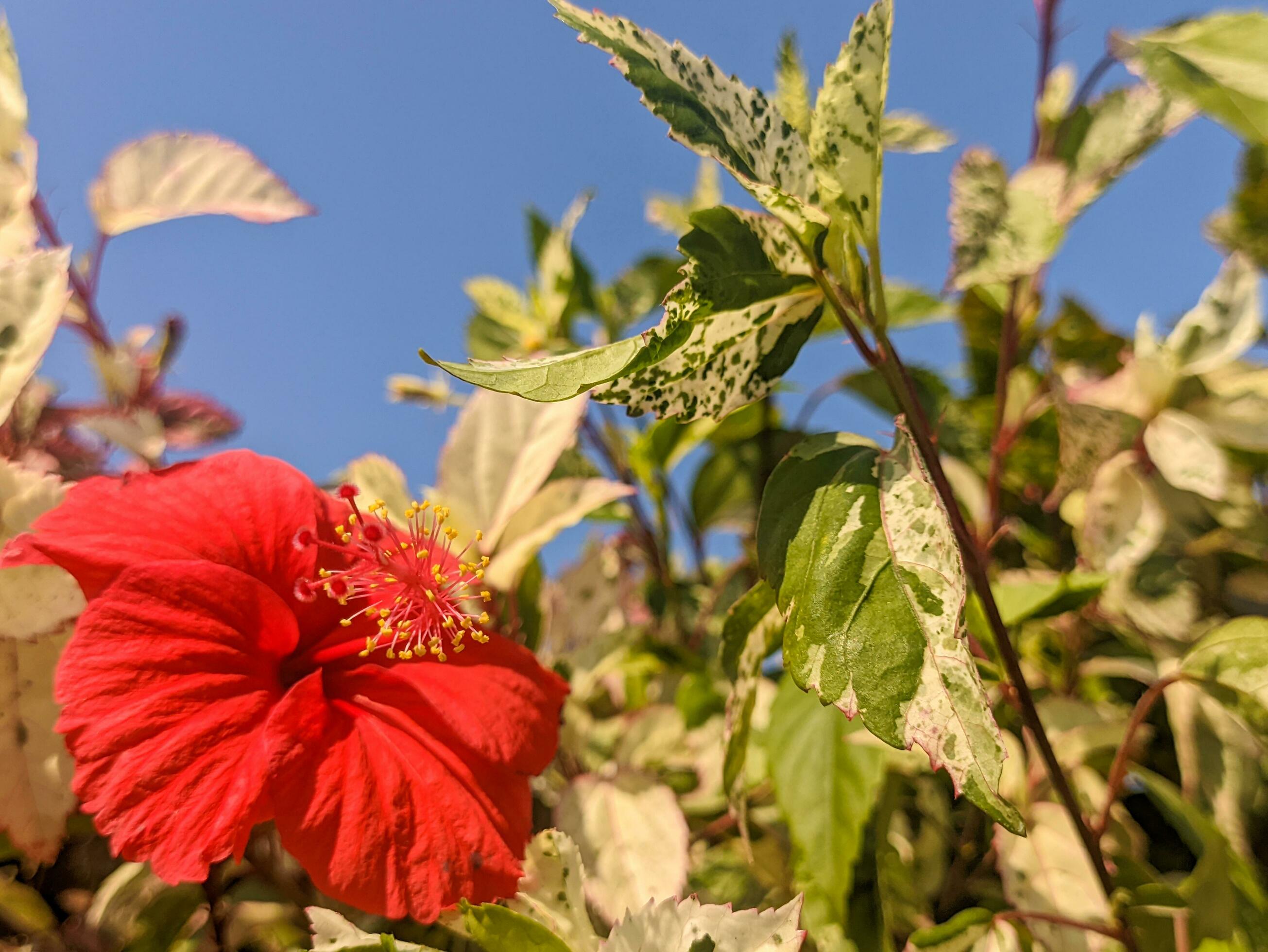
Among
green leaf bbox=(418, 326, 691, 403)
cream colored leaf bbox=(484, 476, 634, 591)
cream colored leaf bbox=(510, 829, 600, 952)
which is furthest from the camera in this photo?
cream colored leaf bbox=(484, 476, 634, 591)

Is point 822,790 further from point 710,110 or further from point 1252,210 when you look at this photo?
point 1252,210

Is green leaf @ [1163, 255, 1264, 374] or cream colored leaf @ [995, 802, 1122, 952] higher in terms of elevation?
green leaf @ [1163, 255, 1264, 374]

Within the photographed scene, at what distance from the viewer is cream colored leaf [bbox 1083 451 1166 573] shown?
0.63 m

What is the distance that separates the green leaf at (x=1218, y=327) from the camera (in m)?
0.67

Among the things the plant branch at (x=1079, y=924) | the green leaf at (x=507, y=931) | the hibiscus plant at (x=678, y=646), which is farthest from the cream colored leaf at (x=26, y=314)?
the plant branch at (x=1079, y=924)

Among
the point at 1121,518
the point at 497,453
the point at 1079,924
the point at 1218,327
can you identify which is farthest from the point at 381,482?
the point at 1218,327

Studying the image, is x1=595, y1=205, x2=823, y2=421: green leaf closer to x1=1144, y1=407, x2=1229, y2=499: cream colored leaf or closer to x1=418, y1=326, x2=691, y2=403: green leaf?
x1=418, y1=326, x2=691, y2=403: green leaf

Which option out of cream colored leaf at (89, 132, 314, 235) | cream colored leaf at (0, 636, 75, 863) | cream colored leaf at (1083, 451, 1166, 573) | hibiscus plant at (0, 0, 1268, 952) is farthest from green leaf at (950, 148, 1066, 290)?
cream colored leaf at (0, 636, 75, 863)

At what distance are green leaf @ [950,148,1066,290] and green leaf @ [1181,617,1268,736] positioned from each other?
0.24 metres

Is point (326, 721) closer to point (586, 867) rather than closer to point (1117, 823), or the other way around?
point (586, 867)

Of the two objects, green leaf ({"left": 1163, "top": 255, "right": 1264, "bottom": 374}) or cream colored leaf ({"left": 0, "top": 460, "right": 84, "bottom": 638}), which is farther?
green leaf ({"left": 1163, "top": 255, "right": 1264, "bottom": 374})

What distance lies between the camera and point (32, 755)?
0.39 metres

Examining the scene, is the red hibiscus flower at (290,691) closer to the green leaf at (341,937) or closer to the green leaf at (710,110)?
the green leaf at (341,937)

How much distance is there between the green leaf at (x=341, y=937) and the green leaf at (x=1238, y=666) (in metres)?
0.42
